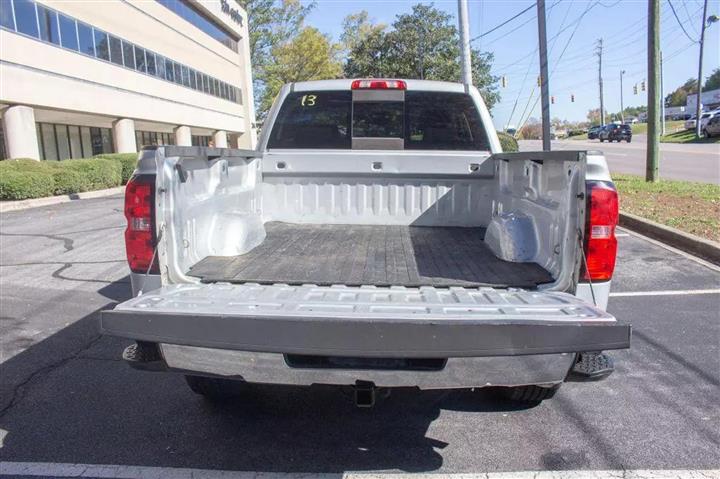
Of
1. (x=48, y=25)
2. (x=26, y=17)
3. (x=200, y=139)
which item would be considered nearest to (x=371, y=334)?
(x=26, y=17)

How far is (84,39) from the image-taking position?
23.8 meters

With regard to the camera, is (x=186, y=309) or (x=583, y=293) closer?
(x=186, y=309)

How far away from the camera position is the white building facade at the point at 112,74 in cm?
1997

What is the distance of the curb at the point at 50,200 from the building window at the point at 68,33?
7101mm

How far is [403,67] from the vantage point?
31953 millimetres

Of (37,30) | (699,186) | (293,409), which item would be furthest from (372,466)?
(37,30)

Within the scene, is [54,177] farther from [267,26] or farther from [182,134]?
[267,26]

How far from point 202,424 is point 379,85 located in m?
2.96

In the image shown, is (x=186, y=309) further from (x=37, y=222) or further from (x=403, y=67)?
(x=403, y=67)

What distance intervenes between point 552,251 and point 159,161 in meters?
2.14

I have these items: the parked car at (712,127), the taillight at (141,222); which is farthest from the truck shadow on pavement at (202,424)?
the parked car at (712,127)

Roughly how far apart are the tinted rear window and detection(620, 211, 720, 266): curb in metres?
4.79

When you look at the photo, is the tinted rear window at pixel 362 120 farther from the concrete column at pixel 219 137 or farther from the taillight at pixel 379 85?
the concrete column at pixel 219 137

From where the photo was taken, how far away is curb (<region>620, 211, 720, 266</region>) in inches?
297
